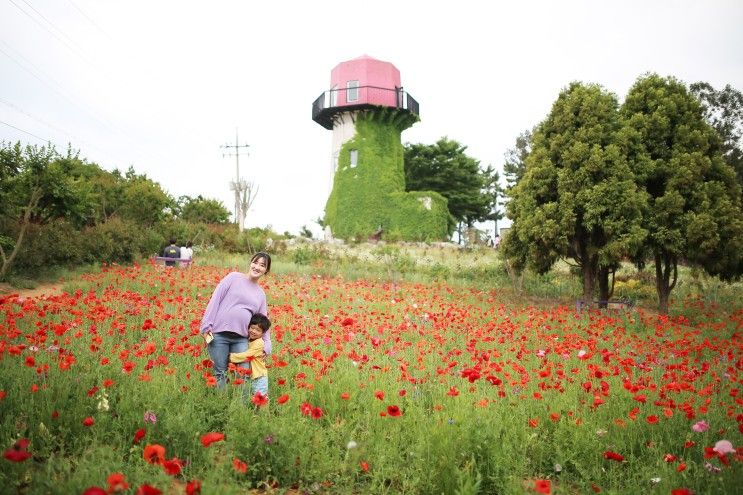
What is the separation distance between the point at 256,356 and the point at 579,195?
10471 millimetres

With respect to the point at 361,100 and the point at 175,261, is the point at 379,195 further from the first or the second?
the point at 175,261

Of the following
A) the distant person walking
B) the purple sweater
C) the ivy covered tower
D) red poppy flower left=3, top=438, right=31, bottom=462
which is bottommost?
red poppy flower left=3, top=438, right=31, bottom=462

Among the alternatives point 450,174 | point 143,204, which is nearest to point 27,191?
point 143,204

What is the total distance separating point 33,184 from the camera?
14.5 m

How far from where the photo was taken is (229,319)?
4.68 meters

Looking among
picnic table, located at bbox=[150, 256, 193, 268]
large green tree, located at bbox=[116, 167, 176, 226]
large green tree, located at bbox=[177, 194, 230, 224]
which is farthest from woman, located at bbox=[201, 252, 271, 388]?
large green tree, located at bbox=[177, 194, 230, 224]

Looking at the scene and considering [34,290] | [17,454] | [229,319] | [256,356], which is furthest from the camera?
[34,290]

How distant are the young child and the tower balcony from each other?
3064 centimetres

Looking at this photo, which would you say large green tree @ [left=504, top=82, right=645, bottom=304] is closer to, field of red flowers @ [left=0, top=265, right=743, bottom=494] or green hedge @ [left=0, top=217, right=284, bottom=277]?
field of red flowers @ [left=0, top=265, right=743, bottom=494]

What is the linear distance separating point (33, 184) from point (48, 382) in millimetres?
13285

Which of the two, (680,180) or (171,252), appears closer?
(680,180)

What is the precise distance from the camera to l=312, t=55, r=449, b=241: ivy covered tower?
32938 mm

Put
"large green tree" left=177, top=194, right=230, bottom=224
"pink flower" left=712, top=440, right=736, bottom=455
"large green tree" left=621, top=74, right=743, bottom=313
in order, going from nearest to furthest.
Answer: "pink flower" left=712, top=440, right=736, bottom=455
"large green tree" left=621, top=74, right=743, bottom=313
"large green tree" left=177, top=194, right=230, bottom=224

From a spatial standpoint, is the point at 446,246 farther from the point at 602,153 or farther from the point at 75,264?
the point at 75,264
